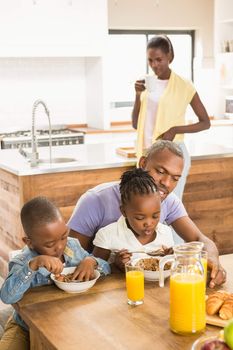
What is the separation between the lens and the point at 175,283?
5.20 ft

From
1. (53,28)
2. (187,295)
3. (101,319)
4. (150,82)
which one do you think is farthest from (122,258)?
(53,28)

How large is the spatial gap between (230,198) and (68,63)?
310 cm

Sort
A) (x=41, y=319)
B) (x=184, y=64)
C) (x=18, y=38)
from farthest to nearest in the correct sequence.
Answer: (x=184, y=64) → (x=18, y=38) → (x=41, y=319)

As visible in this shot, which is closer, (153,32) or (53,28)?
(53,28)

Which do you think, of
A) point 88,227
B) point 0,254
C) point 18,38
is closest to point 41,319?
point 88,227

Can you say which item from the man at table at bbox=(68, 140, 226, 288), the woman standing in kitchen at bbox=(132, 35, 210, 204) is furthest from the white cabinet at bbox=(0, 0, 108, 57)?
the man at table at bbox=(68, 140, 226, 288)

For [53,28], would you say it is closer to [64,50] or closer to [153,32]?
[64,50]

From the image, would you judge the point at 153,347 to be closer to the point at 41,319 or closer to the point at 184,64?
the point at 41,319

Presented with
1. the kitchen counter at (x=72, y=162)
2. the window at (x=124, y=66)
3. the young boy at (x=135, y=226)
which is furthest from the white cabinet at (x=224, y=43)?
the young boy at (x=135, y=226)

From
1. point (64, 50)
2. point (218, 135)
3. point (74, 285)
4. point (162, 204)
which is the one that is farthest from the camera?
point (218, 135)

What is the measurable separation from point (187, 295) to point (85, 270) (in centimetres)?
48

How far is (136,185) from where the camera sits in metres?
2.08

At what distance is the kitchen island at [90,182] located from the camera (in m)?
3.76

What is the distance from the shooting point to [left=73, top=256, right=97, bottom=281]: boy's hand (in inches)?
76.4
